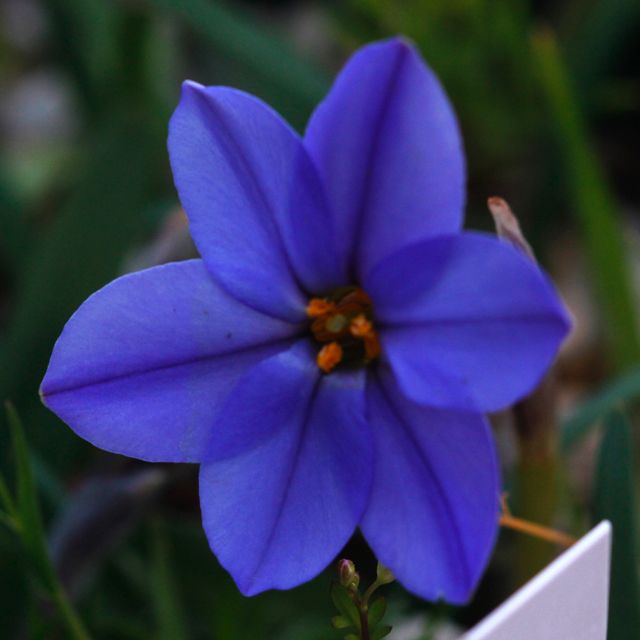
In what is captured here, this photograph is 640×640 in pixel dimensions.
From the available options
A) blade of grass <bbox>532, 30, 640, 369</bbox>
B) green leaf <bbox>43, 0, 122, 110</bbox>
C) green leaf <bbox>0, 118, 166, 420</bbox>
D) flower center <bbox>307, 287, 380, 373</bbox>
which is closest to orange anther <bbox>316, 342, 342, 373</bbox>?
flower center <bbox>307, 287, 380, 373</bbox>

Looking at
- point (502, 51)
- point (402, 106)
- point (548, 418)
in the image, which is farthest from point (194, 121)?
point (502, 51)

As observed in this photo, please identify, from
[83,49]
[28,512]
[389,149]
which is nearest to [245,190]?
[389,149]

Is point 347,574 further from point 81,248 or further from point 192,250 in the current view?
point 81,248

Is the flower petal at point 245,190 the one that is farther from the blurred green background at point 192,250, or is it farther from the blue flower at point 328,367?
the blurred green background at point 192,250

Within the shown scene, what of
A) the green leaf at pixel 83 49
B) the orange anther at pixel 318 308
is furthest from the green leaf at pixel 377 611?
the green leaf at pixel 83 49

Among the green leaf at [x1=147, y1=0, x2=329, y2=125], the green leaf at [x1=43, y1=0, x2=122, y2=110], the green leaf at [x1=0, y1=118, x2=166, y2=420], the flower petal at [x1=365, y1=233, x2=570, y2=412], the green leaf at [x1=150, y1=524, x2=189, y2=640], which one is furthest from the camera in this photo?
the green leaf at [x1=43, y1=0, x2=122, y2=110]

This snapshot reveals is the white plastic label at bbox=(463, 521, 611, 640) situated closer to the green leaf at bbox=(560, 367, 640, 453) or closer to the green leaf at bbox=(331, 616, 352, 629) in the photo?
the green leaf at bbox=(331, 616, 352, 629)

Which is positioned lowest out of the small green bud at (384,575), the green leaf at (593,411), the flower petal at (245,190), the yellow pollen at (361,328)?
the green leaf at (593,411)
